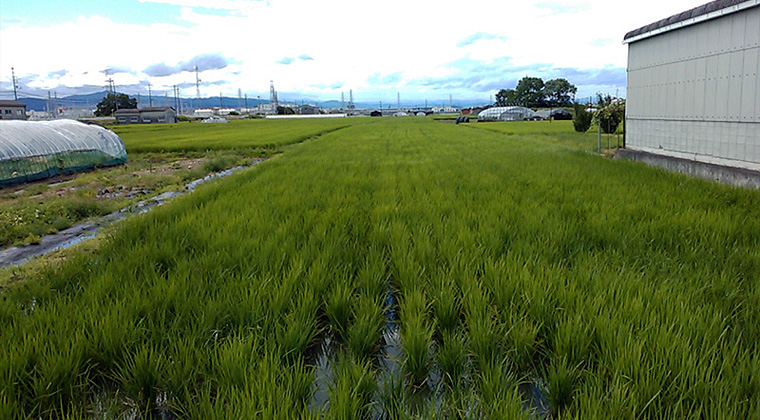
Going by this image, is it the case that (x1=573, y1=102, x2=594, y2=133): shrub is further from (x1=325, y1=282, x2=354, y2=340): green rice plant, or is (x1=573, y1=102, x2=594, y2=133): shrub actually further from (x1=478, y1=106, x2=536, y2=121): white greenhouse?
Result: (x1=478, y1=106, x2=536, y2=121): white greenhouse

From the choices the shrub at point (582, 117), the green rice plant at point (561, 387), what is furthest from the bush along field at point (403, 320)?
the shrub at point (582, 117)

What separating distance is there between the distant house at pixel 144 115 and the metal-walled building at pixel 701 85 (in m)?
62.5

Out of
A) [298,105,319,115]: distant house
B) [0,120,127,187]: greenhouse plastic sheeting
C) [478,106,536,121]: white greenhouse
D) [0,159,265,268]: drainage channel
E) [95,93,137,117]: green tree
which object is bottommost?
[0,159,265,268]: drainage channel

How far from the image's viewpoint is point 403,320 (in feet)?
7.61

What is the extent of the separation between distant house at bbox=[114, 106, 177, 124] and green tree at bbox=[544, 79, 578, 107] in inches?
2341

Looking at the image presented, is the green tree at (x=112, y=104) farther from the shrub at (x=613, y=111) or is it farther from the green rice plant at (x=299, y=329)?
the green rice plant at (x=299, y=329)

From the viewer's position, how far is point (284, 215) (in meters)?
4.51

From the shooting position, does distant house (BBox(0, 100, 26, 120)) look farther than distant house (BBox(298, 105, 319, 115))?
No

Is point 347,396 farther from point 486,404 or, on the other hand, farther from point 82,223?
point 82,223

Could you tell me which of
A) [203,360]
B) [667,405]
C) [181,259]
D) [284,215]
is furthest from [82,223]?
[667,405]

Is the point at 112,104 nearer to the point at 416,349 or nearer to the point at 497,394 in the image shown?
the point at 416,349

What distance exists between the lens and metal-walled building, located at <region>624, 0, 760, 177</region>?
5.96 meters

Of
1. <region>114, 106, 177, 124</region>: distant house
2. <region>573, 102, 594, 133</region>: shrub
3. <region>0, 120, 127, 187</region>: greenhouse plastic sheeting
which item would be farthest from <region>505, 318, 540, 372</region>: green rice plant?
<region>114, 106, 177, 124</region>: distant house

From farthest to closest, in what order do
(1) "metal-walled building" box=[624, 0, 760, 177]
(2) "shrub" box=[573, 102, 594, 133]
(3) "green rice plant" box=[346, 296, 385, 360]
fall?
1. (2) "shrub" box=[573, 102, 594, 133]
2. (1) "metal-walled building" box=[624, 0, 760, 177]
3. (3) "green rice plant" box=[346, 296, 385, 360]
